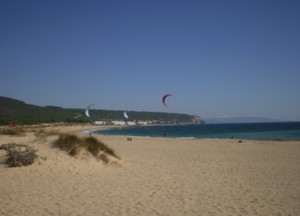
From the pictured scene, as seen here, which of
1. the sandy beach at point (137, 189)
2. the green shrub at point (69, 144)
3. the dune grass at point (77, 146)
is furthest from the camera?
the dune grass at point (77, 146)

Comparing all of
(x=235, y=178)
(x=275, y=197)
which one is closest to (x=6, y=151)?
(x=235, y=178)

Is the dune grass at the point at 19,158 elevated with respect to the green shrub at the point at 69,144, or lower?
lower

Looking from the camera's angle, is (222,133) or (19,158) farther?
(222,133)

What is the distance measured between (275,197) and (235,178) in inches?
109

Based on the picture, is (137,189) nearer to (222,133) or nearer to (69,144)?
(69,144)

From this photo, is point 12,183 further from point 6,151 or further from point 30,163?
point 6,151

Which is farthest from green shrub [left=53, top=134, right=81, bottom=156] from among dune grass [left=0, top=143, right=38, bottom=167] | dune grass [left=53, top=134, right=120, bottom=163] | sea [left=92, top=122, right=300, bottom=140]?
sea [left=92, top=122, right=300, bottom=140]

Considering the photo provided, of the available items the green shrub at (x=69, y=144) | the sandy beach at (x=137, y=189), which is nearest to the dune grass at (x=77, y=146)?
the green shrub at (x=69, y=144)

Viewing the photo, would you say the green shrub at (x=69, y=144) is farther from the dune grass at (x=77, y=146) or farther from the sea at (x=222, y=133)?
the sea at (x=222, y=133)

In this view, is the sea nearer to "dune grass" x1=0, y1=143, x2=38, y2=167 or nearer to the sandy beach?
the sandy beach

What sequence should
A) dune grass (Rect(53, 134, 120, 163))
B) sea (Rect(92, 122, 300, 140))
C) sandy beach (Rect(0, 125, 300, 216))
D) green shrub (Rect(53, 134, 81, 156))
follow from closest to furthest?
1. sandy beach (Rect(0, 125, 300, 216))
2. green shrub (Rect(53, 134, 81, 156))
3. dune grass (Rect(53, 134, 120, 163))
4. sea (Rect(92, 122, 300, 140))

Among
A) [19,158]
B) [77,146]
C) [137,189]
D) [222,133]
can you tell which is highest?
[77,146]

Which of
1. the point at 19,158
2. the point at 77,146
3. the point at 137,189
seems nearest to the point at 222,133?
the point at 77,146

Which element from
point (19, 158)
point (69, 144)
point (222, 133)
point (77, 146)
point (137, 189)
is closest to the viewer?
point (137, 189)
